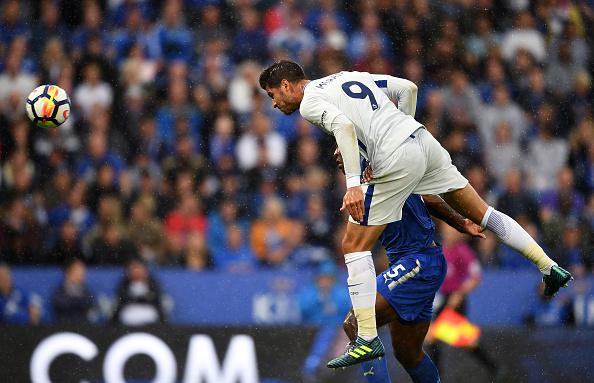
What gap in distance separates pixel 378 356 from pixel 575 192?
23.3ft

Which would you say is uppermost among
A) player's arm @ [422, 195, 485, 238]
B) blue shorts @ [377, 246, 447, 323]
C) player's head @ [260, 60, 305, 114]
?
player's head @ [260, 60, 305, 114]

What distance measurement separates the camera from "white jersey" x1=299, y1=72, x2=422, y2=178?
7070 millimetres

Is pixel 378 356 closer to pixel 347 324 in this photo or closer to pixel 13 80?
pixel 347 324

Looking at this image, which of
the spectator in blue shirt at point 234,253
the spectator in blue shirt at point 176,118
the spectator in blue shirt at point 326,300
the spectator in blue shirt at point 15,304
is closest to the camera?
the spectator in blue shirt at point 326,300

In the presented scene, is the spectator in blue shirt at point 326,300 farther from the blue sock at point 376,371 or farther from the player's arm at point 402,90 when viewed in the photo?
the player's arm at point 402,90

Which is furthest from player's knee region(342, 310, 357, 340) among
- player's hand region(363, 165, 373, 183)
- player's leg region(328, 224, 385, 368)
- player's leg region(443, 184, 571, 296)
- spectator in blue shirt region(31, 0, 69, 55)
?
spectator in blue shirt region(31, 0, 69, 55)

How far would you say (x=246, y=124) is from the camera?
1359 cm

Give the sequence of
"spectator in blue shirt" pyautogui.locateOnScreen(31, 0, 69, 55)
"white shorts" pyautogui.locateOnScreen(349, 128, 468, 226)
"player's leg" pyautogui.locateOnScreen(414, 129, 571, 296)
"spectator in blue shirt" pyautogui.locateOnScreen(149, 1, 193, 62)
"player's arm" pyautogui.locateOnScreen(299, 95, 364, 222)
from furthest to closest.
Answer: "spectator in blue shirt" pyautogui.locateOnScreen(31, 0, 69, 55) → "spectator in blue shirt" pyautogui.locateOnScreen(149, 1, 193, 62) → "player's leg" pyautogui.locateOnScreen(414, 129, 571, 296) → "white shorts" pyautogui.locateOnScreen(349, 128, 468, 226) → "player's arm" pyautogui.locateOnScreen(299, 95, 364, 222)

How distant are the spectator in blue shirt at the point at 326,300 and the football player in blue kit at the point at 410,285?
4.22 meters

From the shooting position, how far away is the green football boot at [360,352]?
6.89 meters

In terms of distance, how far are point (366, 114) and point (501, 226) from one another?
125 cm

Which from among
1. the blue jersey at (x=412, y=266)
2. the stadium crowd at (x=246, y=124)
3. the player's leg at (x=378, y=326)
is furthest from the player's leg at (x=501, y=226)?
the stadium crowd at (x=246, y=124)

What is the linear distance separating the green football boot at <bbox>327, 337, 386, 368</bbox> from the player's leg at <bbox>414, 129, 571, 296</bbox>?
3.59ft

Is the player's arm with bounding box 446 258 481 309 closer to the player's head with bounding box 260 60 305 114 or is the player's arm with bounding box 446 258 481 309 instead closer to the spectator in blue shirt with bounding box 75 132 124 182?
the player's head with bounding box 260 60 305 114
